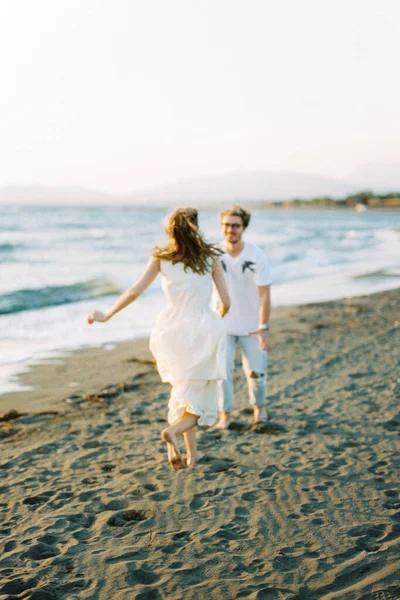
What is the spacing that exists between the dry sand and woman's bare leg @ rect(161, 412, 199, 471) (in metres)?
0.21

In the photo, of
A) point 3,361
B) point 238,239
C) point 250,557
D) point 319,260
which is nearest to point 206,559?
point 250,557

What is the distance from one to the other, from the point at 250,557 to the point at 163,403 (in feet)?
9.02

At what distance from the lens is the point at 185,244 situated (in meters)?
3.59

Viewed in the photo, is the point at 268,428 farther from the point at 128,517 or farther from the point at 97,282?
the point at 97,282

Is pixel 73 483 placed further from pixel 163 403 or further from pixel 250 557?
pixel 163 403

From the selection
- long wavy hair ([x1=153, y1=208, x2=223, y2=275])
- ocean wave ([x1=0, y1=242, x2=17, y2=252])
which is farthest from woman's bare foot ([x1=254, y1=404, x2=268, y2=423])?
ocean wave ([x1=0, y1=242, x2=17, y2=252])

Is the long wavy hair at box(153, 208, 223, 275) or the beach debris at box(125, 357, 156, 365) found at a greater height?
the long wavy hair at box(153, 208, 223, 275)

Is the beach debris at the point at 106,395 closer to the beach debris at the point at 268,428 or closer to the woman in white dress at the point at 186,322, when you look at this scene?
the beach debris at the point at 268,428

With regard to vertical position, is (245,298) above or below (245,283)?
below

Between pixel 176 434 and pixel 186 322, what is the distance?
0.73 metres

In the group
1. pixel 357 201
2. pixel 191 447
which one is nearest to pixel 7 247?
pixel 191 447

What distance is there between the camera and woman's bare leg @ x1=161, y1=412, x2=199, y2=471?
3572mm

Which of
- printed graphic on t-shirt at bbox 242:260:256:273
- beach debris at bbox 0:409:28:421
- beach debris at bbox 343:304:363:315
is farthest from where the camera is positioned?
beach debris at bbox 343:304:363:315

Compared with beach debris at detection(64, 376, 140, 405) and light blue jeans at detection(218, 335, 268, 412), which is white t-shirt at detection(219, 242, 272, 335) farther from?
beach debris at detection(64, 376, 140, 405)
